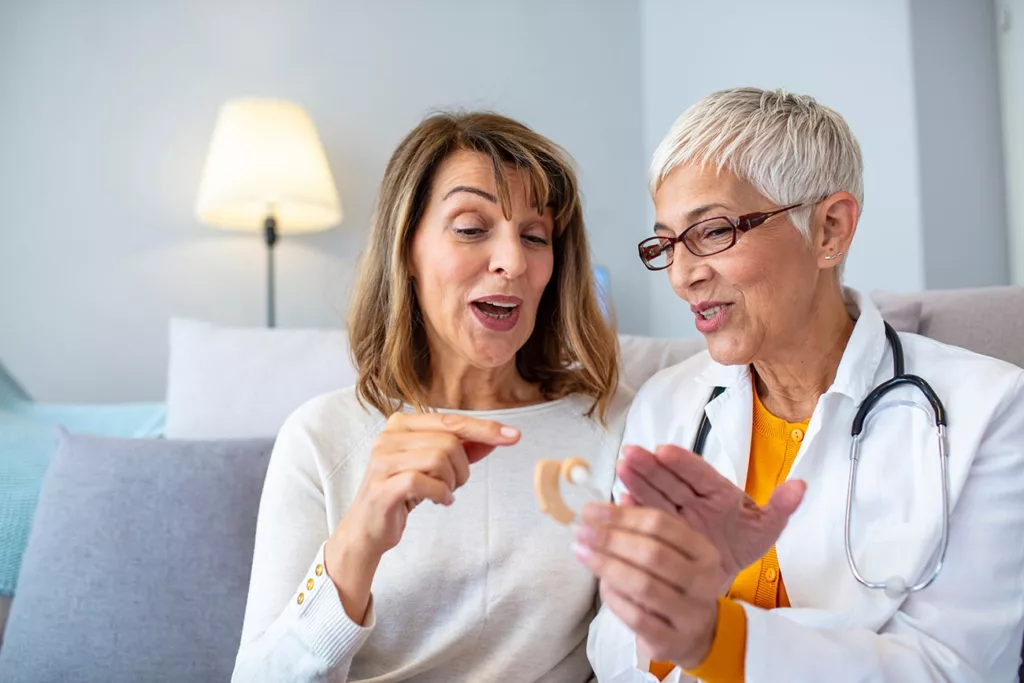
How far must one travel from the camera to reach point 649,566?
81 cm

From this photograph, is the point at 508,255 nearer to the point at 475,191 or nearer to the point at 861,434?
the point at 475,191

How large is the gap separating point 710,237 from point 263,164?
5.65 feet

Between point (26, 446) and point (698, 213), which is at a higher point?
point (698, 213)

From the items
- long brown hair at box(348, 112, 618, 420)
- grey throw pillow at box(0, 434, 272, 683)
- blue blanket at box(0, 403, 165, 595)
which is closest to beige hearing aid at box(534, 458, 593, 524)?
long brown hair at box(348, 112, 618, 420)

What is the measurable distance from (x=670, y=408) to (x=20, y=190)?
94.5 inches

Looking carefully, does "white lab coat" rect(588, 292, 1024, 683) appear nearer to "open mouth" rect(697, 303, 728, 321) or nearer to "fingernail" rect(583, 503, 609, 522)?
"open mouth" rect(697, 303, 728, 321)

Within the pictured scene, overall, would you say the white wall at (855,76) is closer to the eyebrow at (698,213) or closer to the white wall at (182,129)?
the white wall at (182,129)

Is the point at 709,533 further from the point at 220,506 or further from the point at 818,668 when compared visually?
the point at 220,506

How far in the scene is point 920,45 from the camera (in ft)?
8.42

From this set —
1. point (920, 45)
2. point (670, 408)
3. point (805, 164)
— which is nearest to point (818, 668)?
point (670, 408)

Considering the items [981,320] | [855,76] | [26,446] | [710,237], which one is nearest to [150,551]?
[26,446]

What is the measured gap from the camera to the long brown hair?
1.50 metres

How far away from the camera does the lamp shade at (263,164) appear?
2.62m

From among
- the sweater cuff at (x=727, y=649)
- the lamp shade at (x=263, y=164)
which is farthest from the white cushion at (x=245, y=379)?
the sweater cuff at (x=727, y=649)
